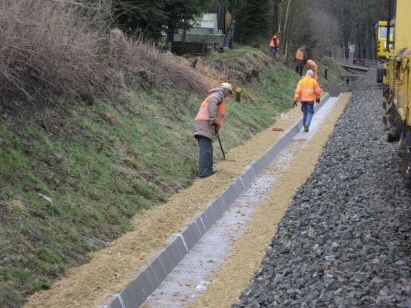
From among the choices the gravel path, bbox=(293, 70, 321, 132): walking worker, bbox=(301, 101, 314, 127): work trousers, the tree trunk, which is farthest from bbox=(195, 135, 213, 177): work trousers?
bbox=(301, 101, 314, 127): work trousers

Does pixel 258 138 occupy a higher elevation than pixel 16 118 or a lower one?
lower

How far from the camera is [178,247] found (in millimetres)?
9148

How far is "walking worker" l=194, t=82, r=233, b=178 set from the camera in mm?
13023

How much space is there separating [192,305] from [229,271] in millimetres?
1167

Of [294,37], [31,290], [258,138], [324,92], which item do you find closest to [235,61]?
[324,92]

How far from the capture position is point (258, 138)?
64.5 feet

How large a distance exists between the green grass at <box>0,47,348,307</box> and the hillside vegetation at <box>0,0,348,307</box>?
2 cm

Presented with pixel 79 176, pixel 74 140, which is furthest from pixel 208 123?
pixel 79 176

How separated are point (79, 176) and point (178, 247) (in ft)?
6.21

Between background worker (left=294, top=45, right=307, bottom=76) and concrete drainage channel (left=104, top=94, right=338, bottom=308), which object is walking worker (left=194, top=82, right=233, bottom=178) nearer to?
concrete drainage channel (left=104, top=94, right=338, bottom=308)

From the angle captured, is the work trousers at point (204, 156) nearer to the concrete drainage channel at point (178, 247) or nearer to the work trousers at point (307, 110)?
the concrete drainage channel at point (178, 247)

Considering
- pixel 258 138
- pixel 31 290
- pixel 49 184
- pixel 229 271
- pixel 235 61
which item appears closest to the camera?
pixel 31 290

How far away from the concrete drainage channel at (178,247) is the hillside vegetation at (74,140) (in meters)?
0.74

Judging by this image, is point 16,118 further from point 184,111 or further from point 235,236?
point 184,111
